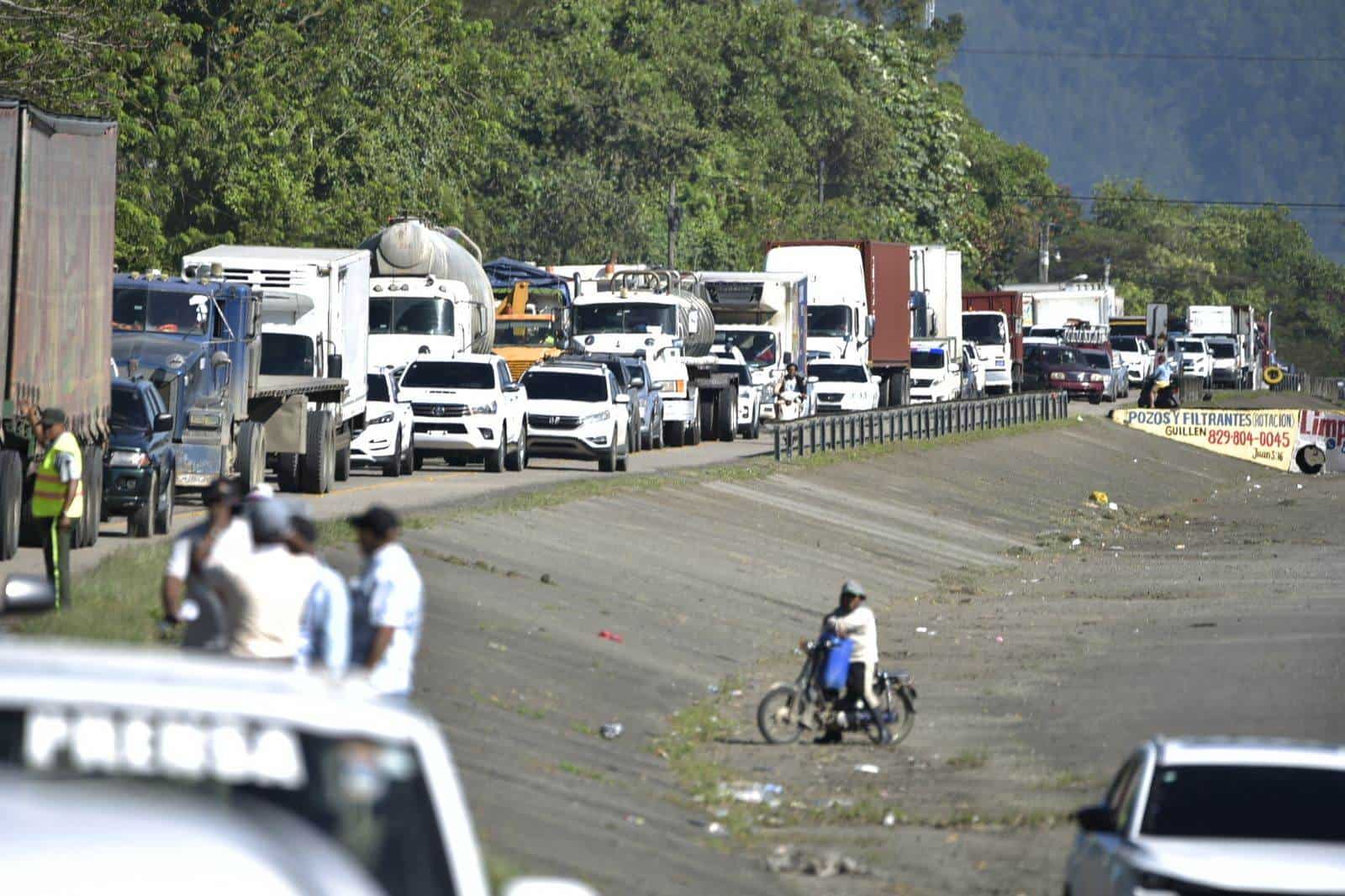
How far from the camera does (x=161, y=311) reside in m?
27.7

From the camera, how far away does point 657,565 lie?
2984 cm

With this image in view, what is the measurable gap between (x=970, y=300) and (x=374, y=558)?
2672 inches

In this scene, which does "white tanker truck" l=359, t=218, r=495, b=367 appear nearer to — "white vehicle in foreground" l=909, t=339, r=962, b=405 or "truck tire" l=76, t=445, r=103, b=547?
"truck tire" l=76, t=445, r=103, b=547

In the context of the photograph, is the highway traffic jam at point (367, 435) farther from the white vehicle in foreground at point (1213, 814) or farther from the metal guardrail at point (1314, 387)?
the metal guardrail at point (1314, 387)

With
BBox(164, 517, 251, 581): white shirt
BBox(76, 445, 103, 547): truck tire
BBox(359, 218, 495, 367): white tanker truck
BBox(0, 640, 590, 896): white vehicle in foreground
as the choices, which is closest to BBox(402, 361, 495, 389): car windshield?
BBox(359, 218, 495, 367): white tanker truck

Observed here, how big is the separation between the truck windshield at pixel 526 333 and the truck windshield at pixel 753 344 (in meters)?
5.60

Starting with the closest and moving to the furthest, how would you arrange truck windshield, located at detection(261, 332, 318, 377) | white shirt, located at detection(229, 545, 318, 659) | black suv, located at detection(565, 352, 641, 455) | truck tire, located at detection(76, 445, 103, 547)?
white shirt, located at detection(229, 545, 318, 659) → truck tire, located at detection(76, 445, 103, 547) → truck windshield, located at detection(261, 332, 318, 377) → black suv, located at detection(565, 352, 641, 455)

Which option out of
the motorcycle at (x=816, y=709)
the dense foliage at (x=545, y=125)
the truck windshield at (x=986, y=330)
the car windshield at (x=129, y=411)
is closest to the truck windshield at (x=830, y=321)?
the dense foliage at (x=545, y=125)

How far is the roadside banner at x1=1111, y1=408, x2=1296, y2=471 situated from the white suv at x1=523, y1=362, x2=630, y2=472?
2970 centimetres

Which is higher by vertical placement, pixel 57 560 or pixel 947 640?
pixel 57 560

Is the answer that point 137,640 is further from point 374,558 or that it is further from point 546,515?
point 546,515

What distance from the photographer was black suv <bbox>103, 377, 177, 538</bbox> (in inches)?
942

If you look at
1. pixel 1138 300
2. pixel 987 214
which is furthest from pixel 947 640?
pixel 1138 300

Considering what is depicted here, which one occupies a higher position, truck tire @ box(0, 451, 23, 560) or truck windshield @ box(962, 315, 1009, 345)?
truck windshield @ box(962, 315, 1009, 345)
